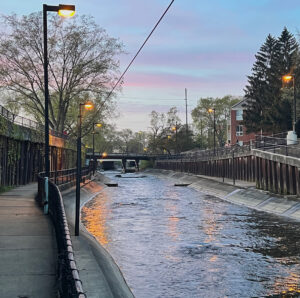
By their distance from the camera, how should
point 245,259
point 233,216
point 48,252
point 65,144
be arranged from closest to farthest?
point 48,252, point 245,259, point 233,216, point 65,144

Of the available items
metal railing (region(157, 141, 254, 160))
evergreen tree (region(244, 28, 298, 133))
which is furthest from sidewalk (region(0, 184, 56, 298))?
evergreen tree (region(244, 28, 298, 133))

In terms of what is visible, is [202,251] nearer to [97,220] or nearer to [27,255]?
[27,255]

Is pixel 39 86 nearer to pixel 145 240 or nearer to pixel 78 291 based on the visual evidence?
pixel 145 240

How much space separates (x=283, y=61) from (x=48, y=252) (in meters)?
67.1

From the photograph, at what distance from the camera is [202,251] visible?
16078 millimetres

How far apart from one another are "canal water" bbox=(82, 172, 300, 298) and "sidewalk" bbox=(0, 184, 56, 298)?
2780mm

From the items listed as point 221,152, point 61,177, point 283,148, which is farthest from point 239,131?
point 61,177

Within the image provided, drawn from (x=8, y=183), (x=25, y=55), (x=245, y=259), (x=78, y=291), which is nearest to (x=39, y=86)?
(x=25, y=55)

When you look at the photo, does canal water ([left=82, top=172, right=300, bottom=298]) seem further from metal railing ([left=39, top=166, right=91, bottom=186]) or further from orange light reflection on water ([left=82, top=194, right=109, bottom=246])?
metal railing ([left=39, top=166, right=91, bottom=186])

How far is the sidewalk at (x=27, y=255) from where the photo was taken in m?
7.86

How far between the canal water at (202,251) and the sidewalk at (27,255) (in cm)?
278

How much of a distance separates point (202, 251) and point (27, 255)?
25.8ft

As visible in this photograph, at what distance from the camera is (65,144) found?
56.1 meters

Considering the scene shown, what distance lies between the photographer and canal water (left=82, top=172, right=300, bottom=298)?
Answer: 1176 cm
